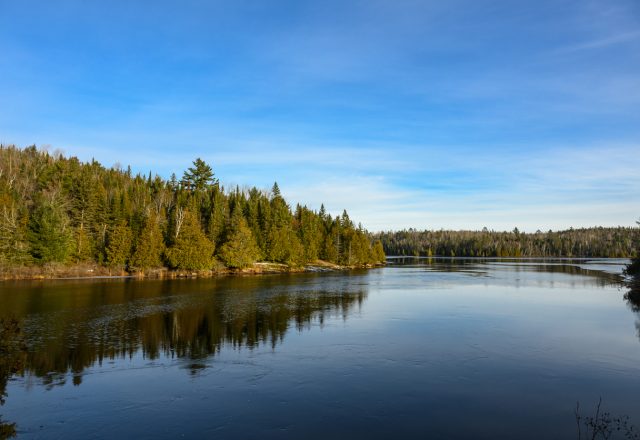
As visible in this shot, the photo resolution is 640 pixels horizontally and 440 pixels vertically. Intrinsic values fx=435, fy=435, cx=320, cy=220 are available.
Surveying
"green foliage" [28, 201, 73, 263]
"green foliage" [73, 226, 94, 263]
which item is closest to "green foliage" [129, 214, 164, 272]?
"green foliage" [73, 226, 94, 263]

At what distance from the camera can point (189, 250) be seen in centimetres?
8575

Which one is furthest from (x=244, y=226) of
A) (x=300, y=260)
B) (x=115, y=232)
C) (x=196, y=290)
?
(x=196, y=290)

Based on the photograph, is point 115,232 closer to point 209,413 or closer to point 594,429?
point 209,413

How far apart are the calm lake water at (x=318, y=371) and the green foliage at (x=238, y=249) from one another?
5395cm

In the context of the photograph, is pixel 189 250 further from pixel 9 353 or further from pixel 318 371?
pixel 318 371

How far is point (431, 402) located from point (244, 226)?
84.8m

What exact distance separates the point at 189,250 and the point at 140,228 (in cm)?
→ 1083

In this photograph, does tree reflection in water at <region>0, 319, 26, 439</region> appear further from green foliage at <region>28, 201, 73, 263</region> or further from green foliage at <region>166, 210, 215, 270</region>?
green foliage at <region>166, 210, 215, 270</region>

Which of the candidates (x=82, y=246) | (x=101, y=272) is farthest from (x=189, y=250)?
(x=82, y=246)

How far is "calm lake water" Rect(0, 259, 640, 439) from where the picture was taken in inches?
564

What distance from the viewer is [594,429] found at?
1380 centimetres

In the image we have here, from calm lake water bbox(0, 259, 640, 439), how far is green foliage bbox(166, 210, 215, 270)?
45.8 metres

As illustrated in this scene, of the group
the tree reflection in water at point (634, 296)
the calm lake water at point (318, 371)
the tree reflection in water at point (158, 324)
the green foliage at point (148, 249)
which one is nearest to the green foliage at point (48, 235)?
the green foliage at point (148, 249)

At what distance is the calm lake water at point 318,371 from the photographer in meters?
14.3
